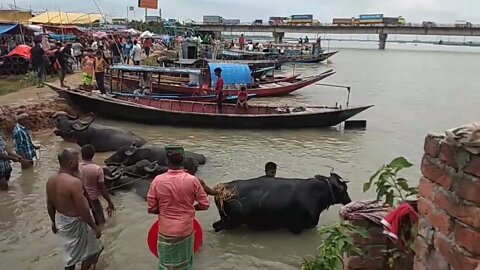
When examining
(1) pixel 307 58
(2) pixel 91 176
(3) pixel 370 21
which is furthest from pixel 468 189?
(3) pixel 370 21

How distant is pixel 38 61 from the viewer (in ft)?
63.5

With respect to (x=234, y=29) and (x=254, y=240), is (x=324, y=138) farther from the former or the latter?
(x=234, y=29)

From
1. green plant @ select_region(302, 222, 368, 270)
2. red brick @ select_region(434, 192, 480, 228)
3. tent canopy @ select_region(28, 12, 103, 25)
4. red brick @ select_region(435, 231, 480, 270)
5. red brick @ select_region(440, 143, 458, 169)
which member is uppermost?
tent canopy @ select_region(28, 12, 103, 25)

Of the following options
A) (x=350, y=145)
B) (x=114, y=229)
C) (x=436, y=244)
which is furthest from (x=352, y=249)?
(x=350, y=145)

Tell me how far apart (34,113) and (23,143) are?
5.48 m

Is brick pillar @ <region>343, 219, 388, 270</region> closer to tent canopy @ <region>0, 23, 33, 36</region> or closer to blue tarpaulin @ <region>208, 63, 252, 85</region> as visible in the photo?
blue tarpaulin @ <region>208, 63, 252, 85</region>

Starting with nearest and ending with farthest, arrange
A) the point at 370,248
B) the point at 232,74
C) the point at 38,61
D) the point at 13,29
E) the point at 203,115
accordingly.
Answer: the point at 370,248
the point at 203,115
the point at 38,61
the point at 232,74
the point at 13,29

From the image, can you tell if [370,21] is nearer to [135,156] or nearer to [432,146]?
[135,156]

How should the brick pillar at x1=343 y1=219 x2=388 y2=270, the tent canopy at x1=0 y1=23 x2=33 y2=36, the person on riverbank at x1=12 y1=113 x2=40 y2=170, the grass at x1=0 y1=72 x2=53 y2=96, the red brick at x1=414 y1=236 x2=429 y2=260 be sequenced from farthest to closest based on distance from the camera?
the tent canopy at x1=0 y1=23 x2=33 y2=36 → the grass at x1=0 y1=72 x2=53 y2=96 → the person on riverbank at x1=12 y1=113 x2=40 y2=170 → the brick pillar at x1=343 y1=219 x2=388 y2=270 → the red brick at x1=414 y1=236 x2=429 y2=260

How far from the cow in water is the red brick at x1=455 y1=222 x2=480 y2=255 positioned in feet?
16.4

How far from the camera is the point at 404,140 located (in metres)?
17.5

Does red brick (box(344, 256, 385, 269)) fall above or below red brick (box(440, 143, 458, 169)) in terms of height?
below

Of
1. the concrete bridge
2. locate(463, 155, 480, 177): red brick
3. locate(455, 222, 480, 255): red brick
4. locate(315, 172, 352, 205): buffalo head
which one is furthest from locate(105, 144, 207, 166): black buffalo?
the concrete bridge

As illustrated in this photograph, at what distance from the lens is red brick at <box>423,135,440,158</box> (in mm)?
2756
